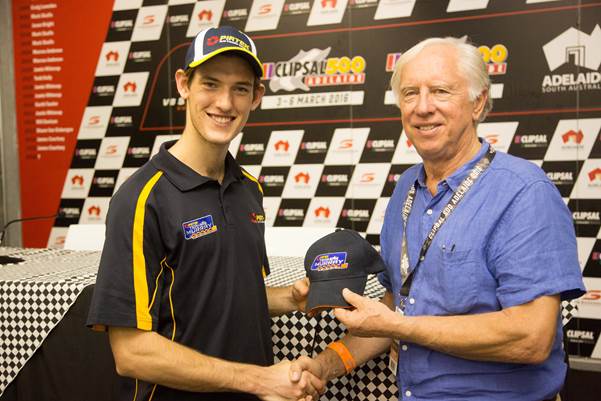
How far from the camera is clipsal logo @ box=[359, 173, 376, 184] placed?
4145mm

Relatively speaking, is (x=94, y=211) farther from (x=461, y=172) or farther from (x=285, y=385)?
(x=461, y=172)

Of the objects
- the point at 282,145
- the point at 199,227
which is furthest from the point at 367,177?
the point at 199,227

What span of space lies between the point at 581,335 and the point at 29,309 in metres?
3.27

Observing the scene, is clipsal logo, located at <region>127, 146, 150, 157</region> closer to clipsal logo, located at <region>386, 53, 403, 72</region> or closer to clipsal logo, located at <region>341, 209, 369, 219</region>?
clipsal logo, located at <region>341, 209, 369, 219</region>

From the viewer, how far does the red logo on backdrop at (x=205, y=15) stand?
14.6ft

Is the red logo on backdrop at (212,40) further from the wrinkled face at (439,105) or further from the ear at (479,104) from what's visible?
the ear at (479,104)

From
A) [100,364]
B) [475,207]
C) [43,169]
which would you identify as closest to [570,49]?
[475,207]

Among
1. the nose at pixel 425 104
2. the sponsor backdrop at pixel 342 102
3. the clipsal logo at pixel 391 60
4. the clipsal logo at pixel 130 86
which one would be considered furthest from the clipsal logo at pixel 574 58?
the clipsal logo at pixel 130 86

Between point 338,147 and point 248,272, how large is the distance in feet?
9.29

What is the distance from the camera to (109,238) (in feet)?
4.24

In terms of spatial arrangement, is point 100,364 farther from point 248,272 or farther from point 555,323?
point 555,323

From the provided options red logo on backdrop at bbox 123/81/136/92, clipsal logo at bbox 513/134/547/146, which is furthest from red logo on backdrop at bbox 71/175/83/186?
clipsal logo at bbox 513/134/547/146

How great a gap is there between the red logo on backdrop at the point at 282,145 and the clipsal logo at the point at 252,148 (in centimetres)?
12

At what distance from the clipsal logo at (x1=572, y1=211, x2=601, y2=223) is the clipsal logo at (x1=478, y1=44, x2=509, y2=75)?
1.05 meters
